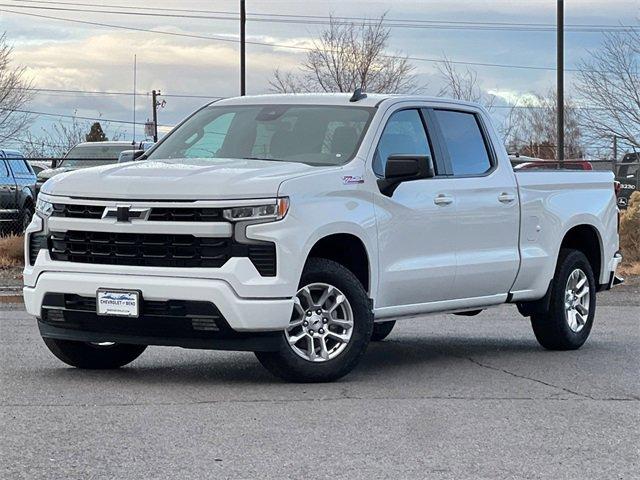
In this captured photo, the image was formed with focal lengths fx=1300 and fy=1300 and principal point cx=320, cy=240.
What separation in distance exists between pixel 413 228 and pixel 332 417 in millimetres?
2245

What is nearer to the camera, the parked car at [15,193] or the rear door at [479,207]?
the rear door at [479,207]

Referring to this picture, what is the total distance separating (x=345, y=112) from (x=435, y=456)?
3.74m

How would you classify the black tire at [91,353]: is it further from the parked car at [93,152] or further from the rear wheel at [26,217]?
the parked car at [93,152]

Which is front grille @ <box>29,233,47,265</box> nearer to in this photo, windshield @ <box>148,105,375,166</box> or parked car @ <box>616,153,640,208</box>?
windshield @ <box>148,105,375,166</box>

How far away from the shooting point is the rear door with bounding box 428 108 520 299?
378 inches

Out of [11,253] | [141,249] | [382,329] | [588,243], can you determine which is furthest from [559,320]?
[11,253]

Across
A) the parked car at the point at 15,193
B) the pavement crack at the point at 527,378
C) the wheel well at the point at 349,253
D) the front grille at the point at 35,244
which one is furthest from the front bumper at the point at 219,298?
the parked car at the point at 15,193

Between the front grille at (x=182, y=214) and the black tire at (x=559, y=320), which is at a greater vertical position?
the front grille at (x=182, y=214)

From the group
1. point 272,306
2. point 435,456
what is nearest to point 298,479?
point 435,456

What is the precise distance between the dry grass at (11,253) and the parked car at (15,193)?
10.3 ft

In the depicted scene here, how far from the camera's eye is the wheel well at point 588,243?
11.2m

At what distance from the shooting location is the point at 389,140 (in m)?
9.27

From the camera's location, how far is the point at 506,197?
1006 centimetres

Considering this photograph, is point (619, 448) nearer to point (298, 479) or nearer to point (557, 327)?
point (298, 479)
